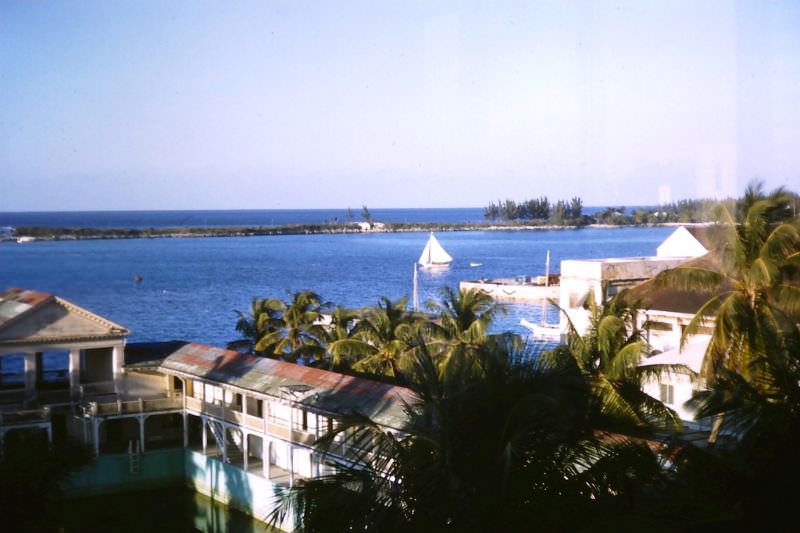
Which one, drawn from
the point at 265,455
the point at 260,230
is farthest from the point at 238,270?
the point at 265,455

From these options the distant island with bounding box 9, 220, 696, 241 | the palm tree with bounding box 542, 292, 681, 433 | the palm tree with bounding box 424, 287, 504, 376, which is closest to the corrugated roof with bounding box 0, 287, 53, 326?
the palm tree with bounding box 424, 287, 504, 376

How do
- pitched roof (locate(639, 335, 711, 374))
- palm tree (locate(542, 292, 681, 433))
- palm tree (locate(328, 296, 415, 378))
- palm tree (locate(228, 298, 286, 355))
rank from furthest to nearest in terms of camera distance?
palm tree (locate(228, 298, 286, 355)) → palm tree (locate(328, 296, 415, 378)) → pitched roof (locate(639, 335, 711, 374)) → palm tree (locate(542, 292, 681, 433))

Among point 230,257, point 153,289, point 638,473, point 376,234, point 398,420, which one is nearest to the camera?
point 638,473

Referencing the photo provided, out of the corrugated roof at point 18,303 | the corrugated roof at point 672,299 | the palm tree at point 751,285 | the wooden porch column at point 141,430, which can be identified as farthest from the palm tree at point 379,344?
the palm tree at point 751,285

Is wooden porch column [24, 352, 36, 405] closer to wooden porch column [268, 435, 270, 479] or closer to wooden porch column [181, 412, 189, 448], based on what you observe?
wooden porch column [181, 412, 189, 448]

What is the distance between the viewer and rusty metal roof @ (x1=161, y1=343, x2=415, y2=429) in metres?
15.3

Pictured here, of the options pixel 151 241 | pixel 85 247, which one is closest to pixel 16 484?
pixel 85 247

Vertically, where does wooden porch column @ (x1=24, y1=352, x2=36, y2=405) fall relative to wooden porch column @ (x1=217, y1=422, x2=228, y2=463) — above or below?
above

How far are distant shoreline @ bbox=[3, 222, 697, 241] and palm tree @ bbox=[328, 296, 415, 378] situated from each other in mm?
61404

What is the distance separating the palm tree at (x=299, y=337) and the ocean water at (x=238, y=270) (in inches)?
233

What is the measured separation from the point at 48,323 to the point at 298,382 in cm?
625

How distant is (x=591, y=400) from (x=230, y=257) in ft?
305

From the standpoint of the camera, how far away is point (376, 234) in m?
148

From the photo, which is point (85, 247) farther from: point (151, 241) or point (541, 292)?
point (541, 292)
